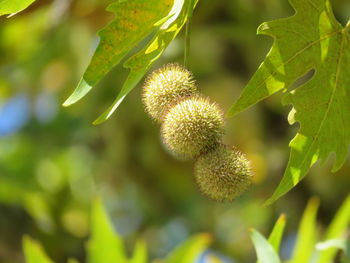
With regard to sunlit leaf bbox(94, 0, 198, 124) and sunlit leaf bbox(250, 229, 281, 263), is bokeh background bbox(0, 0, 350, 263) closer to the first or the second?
sunlit leaf bbox(250, 229, 281, 263)

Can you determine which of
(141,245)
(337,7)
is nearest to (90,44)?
(337,7)

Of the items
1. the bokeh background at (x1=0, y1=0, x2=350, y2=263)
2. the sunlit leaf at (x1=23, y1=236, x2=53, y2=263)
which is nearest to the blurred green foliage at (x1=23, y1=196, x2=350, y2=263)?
the sunlit leaf at (x1=23, y1=236, x2=53, y2=263)

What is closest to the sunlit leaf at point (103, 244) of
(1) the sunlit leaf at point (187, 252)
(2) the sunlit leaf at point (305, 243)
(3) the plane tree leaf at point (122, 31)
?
(1) the sunlit leaf at point (187, 252)

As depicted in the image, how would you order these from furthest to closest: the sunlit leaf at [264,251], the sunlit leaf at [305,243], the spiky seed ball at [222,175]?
the sunlit leaf at [305,243] → the sunlit leaf at [264,251] → the spiky seed ball at [222,175]

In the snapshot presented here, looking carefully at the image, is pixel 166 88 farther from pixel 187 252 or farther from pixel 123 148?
pixel 123 148

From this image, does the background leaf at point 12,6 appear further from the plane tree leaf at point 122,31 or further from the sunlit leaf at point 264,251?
the sunlit leaf at point 264,251

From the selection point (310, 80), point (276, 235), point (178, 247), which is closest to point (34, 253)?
point (178, 247)

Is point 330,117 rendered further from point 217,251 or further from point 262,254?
point 217,251
